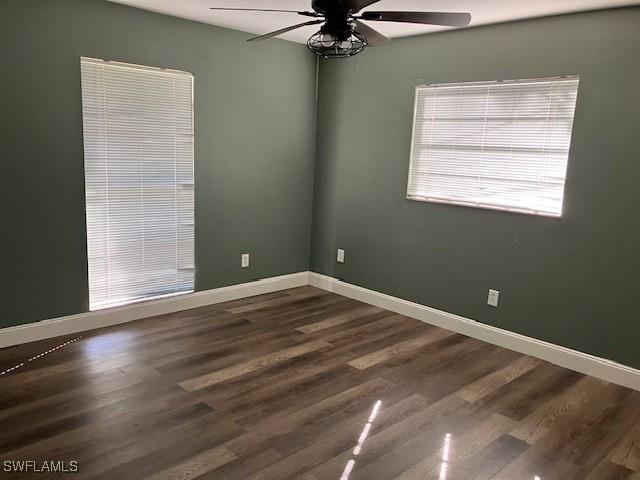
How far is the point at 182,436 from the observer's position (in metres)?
2.43

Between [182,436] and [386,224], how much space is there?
101 inches

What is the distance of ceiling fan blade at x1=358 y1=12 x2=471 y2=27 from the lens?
7.75 feet

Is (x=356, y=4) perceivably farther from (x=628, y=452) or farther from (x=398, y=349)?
(x=628, y=452)

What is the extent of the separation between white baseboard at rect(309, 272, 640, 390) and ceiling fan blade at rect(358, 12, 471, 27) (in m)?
2.24

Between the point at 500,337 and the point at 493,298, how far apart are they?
0.29m

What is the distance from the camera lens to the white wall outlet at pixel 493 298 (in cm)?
373

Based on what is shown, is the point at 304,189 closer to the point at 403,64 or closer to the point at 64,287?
the point at 403,64

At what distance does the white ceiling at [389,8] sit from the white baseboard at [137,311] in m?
2.18

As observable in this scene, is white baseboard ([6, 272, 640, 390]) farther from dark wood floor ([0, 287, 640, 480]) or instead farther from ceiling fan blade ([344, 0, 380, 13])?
ceiling fan blade ([344, 0, 380, 13])

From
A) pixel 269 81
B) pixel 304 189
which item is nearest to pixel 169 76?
pixel 269 81

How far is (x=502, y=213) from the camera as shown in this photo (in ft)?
12.0

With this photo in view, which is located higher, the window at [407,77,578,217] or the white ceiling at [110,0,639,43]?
the white ceiling at [110,0,639,43]

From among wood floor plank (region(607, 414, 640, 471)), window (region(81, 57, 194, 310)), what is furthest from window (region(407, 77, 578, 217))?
window (region(81, 57, 194, 310))

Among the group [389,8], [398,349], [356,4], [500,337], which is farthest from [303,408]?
[389,8]
